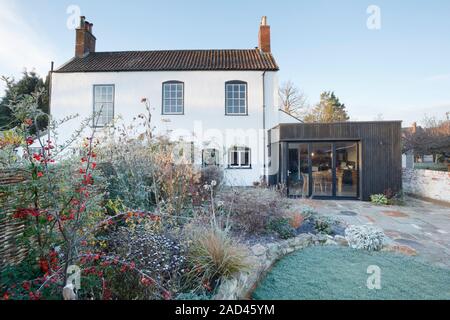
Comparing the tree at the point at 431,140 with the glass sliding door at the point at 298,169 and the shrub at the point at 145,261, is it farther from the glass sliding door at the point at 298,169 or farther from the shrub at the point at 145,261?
the shrub at the point at 145,261

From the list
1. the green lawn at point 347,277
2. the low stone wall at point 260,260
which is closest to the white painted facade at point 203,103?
the low stone wall at point 260,260

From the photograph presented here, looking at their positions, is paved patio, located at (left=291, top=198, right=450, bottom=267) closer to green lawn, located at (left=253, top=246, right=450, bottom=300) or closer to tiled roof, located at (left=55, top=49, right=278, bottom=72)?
green lawn, located at (left=253, top=246, right=450, bottom=300)

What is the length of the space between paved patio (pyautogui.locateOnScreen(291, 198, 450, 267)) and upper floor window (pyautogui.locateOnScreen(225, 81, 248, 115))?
640 cm

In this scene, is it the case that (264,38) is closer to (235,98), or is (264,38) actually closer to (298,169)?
(235,98)

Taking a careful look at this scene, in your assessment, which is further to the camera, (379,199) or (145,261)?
(379,199)

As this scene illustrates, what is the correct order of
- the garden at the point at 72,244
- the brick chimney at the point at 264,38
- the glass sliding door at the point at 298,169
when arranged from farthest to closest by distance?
the brick chimney at the point at 264,38 → the glass sliding door at the point at 298,169 → the garden at the point at 72,244

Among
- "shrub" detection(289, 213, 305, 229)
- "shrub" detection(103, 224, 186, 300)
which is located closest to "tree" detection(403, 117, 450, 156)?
"shrub" detection(289, 213, 305, 229)

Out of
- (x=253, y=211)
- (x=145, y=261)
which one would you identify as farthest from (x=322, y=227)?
(x=145, y=261)

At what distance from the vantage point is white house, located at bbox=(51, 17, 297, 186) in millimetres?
11703

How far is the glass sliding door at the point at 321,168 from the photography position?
365 inches

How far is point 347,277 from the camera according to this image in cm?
298

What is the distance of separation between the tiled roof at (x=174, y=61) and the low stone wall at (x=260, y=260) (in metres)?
9.78

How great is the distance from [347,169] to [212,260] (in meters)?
8.59

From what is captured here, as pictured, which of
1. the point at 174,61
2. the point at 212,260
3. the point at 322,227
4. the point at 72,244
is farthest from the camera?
the point at 174,61
